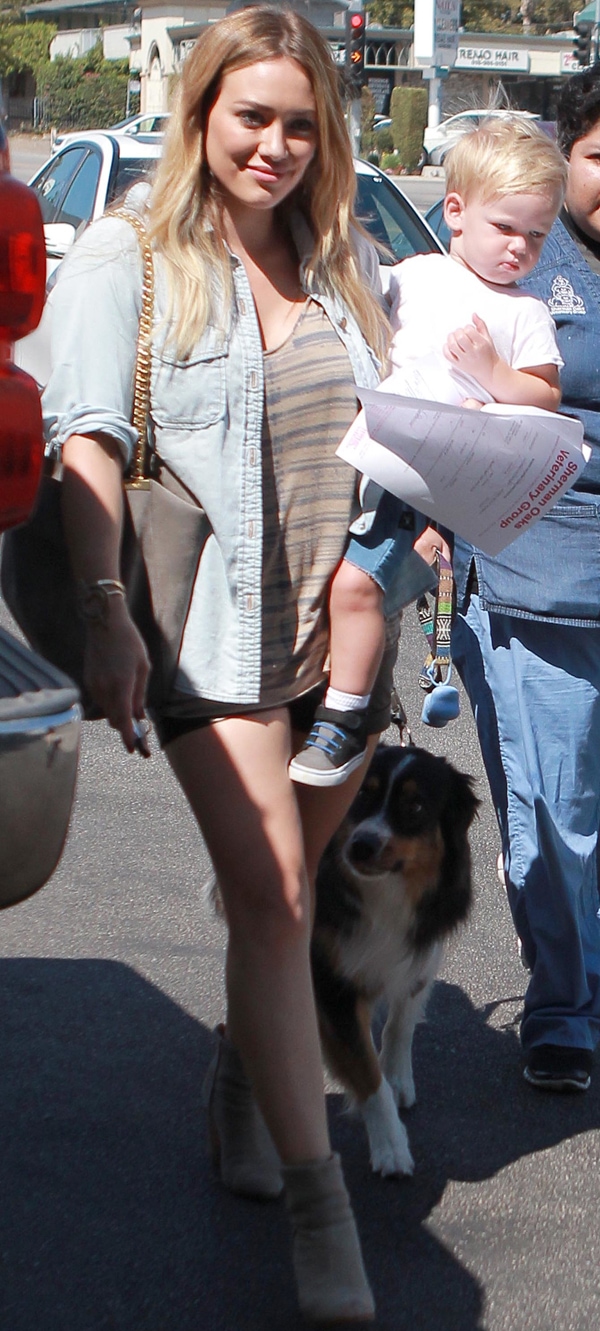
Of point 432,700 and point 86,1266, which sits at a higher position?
point 432,700

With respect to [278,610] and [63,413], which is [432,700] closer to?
[278,610]

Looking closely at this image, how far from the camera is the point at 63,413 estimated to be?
230cm

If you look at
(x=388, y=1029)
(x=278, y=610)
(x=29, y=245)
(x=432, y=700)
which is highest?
(x=29, y=245)

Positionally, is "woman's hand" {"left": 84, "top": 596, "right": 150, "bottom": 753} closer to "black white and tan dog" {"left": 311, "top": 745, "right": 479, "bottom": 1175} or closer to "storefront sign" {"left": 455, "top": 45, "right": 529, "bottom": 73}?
"black white and tan dog" {"left": 311, "top": 745, "right": 479, "bottom": 1175}

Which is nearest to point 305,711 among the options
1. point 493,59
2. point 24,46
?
point 493,59

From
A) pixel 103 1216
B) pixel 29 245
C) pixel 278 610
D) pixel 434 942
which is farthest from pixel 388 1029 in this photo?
pixel 29 245

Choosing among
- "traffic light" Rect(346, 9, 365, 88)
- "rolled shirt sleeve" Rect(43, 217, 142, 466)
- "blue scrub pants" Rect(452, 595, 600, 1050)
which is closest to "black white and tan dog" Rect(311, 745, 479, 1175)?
"blue scrub pants" Rect(452, 595, 600, 1050)

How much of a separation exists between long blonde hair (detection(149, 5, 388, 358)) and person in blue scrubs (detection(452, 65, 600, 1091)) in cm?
83

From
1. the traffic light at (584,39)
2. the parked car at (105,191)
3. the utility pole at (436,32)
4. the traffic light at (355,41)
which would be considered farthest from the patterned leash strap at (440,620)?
the utility pole at (436,32)

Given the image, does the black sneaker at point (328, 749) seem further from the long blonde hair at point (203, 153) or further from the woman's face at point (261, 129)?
the woman's face at point (261, 129)

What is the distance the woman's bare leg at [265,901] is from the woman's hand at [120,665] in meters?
0.24

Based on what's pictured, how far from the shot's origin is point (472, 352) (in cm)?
266

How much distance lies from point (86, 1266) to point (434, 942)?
41.5 inches

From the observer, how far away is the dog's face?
128 inches
